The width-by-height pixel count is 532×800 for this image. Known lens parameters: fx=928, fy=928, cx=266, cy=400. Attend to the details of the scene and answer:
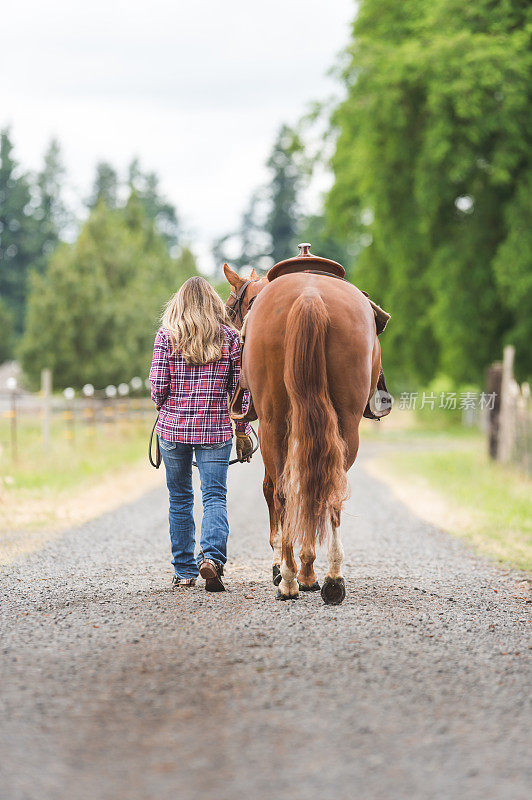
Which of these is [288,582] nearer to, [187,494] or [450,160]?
[187,494]

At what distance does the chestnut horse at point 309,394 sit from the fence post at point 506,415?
10671 mm

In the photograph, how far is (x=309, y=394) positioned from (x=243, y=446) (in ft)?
4.34

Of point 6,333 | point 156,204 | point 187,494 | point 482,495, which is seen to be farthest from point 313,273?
point 156,204

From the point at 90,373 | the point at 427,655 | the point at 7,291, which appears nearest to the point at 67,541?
the point at 427,655

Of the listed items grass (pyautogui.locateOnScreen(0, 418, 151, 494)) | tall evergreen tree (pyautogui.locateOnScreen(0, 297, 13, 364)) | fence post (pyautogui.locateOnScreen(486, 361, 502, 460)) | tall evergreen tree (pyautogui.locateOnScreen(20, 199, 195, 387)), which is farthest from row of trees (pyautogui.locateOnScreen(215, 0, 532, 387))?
tall evergreen tree (pyautogui.locateOnScreen(0, 297, 13, 364))

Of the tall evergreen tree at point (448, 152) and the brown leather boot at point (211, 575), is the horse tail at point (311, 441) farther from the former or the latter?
the tall evergreen tree at point (448, 152)

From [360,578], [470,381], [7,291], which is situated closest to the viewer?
[360,578]

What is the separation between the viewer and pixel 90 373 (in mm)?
28562

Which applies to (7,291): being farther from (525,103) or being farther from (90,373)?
(525,103)

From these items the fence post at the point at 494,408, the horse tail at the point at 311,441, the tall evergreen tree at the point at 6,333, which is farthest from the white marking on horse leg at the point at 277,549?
the tall evergreen tree at the point at 6,333

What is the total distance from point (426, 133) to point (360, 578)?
15.5 metres

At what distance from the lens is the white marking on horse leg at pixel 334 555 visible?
199 inches

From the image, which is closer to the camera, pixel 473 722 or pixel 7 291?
pixel 473 722

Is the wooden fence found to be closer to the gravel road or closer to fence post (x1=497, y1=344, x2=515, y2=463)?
fence post (x1=497, y1=344, x2=515, y2=463)
